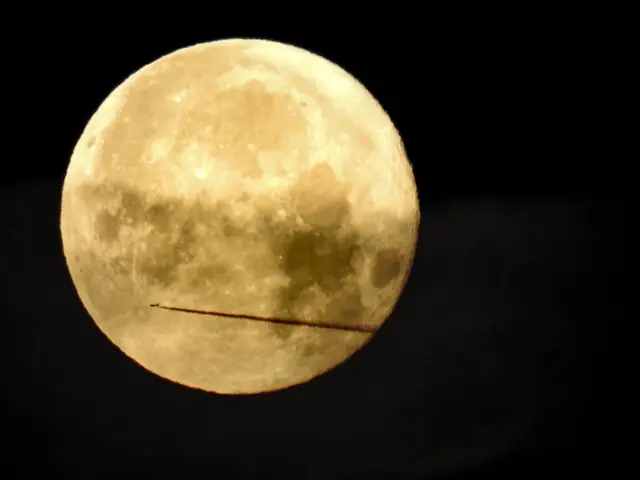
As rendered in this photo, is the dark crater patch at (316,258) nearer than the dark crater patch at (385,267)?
Yes

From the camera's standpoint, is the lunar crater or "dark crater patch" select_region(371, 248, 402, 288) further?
"dark crater patch" select_region(371, 248, 402, 288)

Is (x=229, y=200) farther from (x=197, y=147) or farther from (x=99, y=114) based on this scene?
(x=99, y=114)

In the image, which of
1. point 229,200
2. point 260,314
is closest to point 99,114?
point 229,200

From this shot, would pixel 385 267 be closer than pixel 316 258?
No

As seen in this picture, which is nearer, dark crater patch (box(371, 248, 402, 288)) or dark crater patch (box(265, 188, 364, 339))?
dark crater patch (box(265, 188, 364, 339))

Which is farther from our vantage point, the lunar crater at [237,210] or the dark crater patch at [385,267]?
the dark crater patch at [385,267]

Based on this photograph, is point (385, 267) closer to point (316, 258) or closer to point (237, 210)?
point (316, 258)

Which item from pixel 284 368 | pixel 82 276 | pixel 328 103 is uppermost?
pixel 328 103

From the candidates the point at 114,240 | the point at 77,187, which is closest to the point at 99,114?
the point at 77,187

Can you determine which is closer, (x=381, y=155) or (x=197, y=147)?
(x=197, y=147)

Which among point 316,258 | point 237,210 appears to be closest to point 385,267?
point 316,258

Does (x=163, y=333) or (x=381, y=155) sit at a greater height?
(x=381, y=155)
